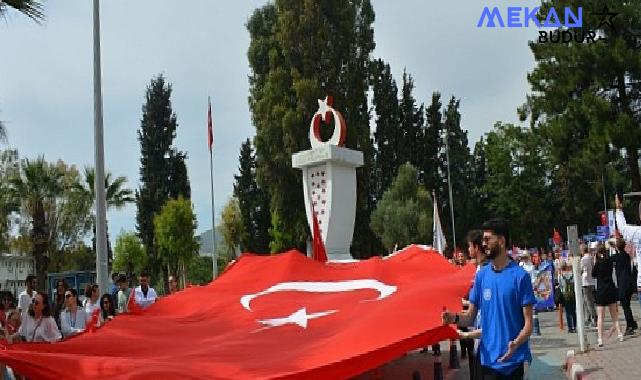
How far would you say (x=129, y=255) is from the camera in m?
55.4

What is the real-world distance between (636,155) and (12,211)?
100ft

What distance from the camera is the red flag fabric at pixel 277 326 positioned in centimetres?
652

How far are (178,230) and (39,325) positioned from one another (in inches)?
1629

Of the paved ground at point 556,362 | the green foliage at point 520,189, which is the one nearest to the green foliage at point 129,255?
the green foliage at point 520,189

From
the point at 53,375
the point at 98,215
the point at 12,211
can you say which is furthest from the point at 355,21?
the point at 53,375

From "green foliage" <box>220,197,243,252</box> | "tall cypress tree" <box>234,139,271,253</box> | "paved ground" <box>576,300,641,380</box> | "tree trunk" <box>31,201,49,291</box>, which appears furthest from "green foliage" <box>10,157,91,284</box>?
"paved ground" <box>576,300,641,380</box>

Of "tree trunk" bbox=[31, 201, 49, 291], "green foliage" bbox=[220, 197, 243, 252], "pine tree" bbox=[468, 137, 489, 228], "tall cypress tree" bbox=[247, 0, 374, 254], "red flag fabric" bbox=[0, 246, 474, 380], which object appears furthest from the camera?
"green foliage" bbox=[220, 197, 243, 252]

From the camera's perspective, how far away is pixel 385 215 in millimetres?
46469

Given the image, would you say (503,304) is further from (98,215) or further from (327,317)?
(98,215)

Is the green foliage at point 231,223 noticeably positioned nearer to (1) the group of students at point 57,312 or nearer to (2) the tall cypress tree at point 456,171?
(2) the tall cypress tree at point 456,171

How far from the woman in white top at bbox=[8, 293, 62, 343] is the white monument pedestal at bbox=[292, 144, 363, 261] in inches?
487

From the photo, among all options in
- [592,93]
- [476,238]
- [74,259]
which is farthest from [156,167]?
[476,238]

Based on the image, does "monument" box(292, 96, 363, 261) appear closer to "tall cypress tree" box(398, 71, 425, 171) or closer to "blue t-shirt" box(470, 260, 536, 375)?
"blue t-shirt" box(470, 260, 536, 375)

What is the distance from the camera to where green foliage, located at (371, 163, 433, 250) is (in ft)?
150
